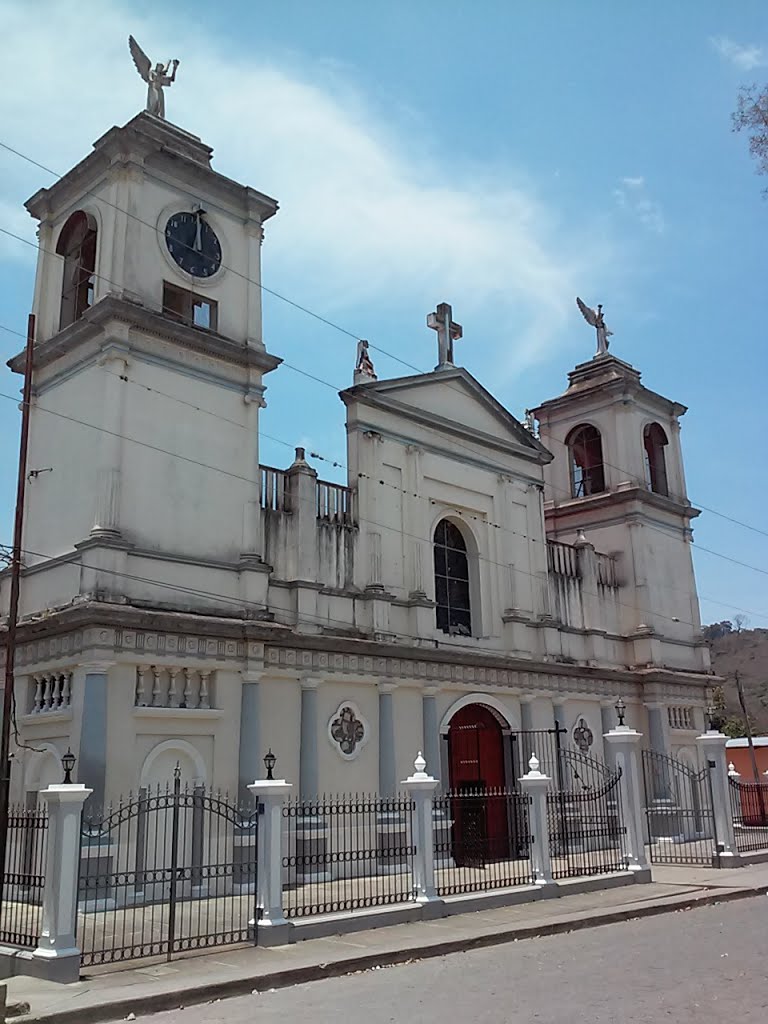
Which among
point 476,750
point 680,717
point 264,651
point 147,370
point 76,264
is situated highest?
point 76,264

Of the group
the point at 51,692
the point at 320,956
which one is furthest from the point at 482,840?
the point at 51,692

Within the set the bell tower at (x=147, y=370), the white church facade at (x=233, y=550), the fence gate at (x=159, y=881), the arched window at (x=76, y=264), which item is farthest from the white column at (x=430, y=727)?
the arched window at (x=76, y=264)

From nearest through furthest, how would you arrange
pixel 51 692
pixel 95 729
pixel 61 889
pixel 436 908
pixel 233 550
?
pixel 61 889, pixel 436 908, pixel 95 729, pixel 51 692, pixel 233 550

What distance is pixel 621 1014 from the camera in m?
8.08

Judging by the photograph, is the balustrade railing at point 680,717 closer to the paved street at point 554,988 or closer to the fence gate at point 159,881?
the fence gate at point 159,881

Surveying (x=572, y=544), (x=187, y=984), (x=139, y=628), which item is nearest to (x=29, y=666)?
(x=139, y=628)

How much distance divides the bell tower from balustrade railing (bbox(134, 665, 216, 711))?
47.6 inches

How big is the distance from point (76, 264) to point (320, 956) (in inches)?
558

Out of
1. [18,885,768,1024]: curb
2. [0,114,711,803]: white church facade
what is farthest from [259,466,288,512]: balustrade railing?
[18,885,768,1024]: curb

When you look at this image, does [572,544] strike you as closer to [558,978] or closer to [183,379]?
[183,379]

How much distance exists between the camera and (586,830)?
21.0 m

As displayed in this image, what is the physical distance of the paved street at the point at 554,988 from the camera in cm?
829

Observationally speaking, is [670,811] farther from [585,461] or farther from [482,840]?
[585,461]

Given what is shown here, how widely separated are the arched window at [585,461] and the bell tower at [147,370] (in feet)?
44.5
